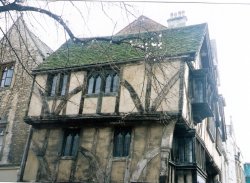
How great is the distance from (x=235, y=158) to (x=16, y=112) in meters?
17.5

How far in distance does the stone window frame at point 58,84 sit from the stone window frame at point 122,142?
275 cm

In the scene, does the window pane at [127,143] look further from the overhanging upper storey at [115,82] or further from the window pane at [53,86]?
the window pane at [53,86]

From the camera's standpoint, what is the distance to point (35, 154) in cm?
1173

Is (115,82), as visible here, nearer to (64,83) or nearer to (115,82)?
(115,82)

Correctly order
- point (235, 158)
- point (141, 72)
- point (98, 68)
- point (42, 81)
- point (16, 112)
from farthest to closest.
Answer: point (235, 158)
point (16, 112)
point (42, 81)
point (98, 68)
point (141, 72)

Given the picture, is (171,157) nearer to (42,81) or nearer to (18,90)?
(42,81)

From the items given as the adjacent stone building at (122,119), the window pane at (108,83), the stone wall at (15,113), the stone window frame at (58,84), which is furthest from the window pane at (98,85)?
the stone wall at (15,113)

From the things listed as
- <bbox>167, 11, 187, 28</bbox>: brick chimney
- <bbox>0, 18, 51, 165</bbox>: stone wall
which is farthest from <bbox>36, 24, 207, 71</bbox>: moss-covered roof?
<bbox>167, 11, 187, 28</bbox>: brick chimney

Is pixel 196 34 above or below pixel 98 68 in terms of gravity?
above

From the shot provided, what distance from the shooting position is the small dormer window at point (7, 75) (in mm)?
15352

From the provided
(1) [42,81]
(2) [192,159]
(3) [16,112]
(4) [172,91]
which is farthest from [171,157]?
(3) [16,112]

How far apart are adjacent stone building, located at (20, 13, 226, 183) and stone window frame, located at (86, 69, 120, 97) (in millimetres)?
36

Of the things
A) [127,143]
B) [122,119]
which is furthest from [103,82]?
[127,143]

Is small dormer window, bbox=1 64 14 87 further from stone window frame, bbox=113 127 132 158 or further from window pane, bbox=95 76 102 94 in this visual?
stone window frame, bbox=113 127 132 158
